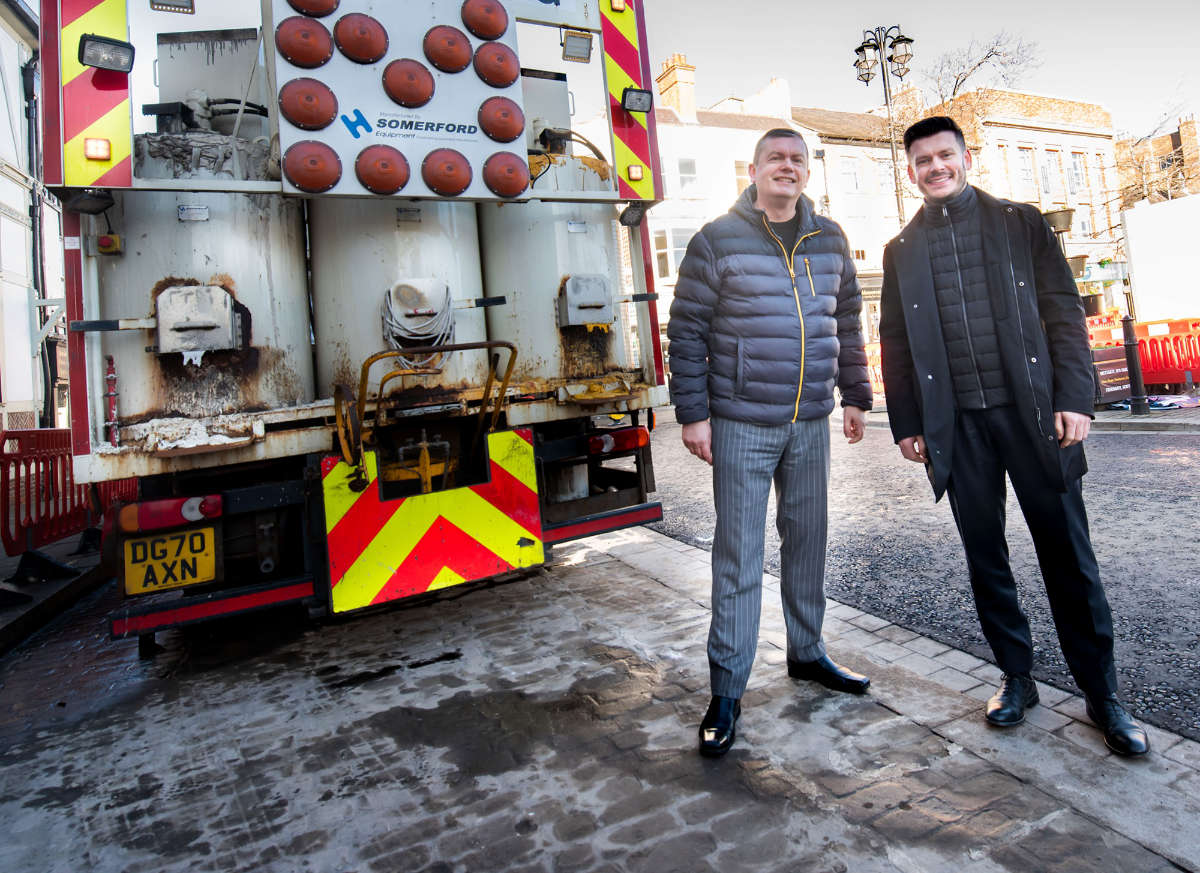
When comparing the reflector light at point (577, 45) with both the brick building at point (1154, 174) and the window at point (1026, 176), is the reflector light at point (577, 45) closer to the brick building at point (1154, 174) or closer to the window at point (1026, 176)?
the brick building at point (1154, 174)

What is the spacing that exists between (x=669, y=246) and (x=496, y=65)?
2388 cm

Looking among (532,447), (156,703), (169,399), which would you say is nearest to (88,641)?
(156,703)

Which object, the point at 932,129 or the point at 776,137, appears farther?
the point at 776,137

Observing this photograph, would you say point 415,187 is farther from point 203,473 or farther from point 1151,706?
point 1151,706

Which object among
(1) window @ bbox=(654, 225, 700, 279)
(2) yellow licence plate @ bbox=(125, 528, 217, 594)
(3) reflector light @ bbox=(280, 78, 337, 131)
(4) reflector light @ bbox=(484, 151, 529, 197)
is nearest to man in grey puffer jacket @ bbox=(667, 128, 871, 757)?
(4) reflector light @ bbox=(484, 151, 529, 197)

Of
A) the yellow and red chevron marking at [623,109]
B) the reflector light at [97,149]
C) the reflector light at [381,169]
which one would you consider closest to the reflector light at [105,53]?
the reflector light at [97,149]

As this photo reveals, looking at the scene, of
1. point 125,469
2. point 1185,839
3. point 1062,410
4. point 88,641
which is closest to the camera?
point 1185,839

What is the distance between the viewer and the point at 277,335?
3523mm

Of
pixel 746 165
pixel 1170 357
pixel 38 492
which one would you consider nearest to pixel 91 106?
pixel 38 492

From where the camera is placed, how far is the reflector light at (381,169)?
3.29m

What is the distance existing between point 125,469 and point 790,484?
2747 millimetres

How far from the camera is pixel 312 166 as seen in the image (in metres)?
3.20

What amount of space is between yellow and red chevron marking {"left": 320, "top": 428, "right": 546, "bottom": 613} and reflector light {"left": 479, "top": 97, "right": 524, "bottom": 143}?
1485 mm

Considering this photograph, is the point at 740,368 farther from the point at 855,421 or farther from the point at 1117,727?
the point at 1117,727
